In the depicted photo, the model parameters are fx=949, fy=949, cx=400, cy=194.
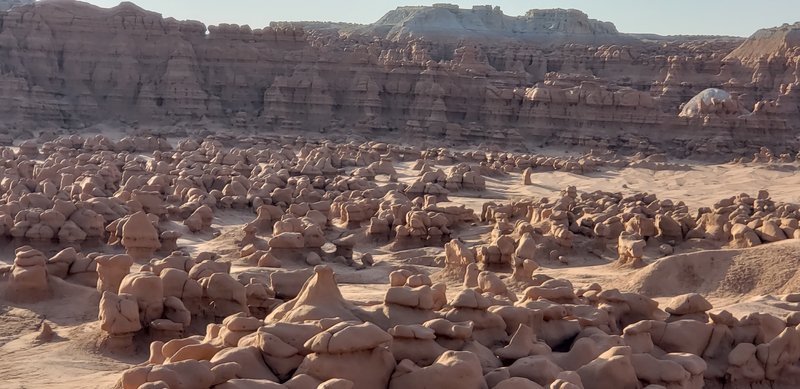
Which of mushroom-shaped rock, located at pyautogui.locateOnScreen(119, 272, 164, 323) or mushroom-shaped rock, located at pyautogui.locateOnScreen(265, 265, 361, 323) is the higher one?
mushroom-shaped rock, located at pyautogui.locateOnScreen(265, 265, 361, 323)

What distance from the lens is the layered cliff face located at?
26.5m

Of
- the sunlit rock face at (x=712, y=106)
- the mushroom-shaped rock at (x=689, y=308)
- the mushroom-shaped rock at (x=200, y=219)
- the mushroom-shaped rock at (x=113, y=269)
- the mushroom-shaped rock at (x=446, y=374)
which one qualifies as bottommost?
the mushroom-shaped rock at (x=200, y=219)

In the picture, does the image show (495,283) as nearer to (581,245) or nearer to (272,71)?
(581,245)

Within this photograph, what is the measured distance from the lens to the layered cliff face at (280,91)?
26.5 meters

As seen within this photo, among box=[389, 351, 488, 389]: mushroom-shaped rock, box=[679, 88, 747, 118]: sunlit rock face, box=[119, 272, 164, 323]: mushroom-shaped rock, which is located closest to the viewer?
box=[389, 351, 488, 389]: mushroom-shaped rock

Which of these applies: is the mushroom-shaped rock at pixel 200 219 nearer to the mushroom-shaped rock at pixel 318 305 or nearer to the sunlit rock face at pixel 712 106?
the mushroom-shaped rock at pixel 318 305

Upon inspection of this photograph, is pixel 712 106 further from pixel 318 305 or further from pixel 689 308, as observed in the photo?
pixel 318 305

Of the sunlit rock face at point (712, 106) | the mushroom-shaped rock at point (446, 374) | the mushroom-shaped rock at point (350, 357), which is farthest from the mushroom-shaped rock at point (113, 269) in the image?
the sunlit rock face at point (712, 106)

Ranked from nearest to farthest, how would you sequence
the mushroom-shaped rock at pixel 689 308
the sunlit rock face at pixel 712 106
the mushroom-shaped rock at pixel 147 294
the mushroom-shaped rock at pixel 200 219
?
1. the mushroom-shaped rock at pixel 689 308
2. the mushroom-shaped rock at pixel 147 294
3. the mushroom-shaped rock at pixel 200 219
4. the sunlit rock face at pixel 712 106

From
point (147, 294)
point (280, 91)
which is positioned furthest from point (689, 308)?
point (280, 91)

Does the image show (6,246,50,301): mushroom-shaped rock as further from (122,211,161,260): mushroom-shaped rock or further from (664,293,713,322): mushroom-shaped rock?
(664,293,713,322): mushroom-shaped rock

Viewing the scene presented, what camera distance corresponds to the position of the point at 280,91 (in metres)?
28.9

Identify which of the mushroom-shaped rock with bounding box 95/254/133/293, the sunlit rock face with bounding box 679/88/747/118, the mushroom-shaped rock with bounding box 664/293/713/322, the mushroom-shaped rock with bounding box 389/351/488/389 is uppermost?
the mushroom-shaped rock with bounding box 389/351/488/389

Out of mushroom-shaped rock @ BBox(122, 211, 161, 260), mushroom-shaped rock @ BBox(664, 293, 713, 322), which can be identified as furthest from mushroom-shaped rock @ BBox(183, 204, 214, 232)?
mushroom-shaped rock @ BBox(664, 293, 713, 322)
